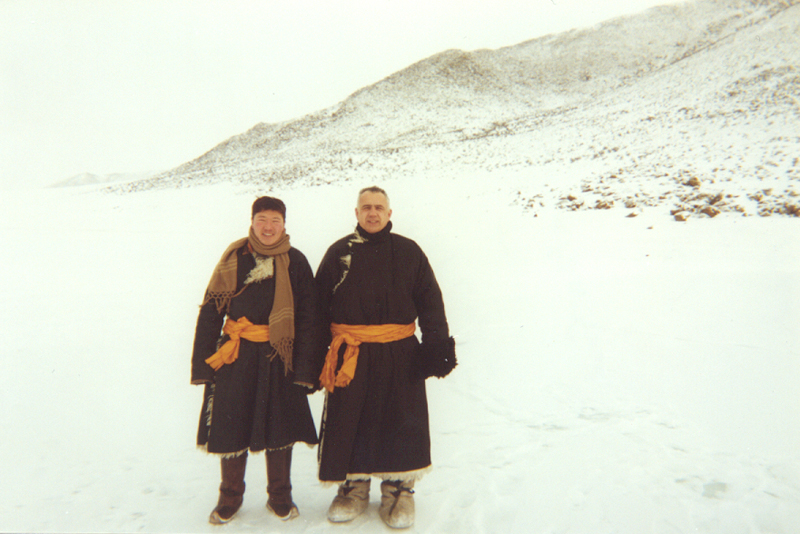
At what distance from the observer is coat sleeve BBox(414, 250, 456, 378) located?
228 cm

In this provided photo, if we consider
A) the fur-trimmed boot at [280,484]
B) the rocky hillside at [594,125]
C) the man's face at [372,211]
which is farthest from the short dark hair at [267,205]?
the rocky hillside at [594,125]

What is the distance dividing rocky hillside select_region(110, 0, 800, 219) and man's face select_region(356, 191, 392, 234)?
8.10 m

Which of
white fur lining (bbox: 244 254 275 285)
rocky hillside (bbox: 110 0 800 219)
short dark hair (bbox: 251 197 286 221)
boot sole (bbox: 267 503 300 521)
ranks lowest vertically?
boot sole (bbox: 267 503 300 521)

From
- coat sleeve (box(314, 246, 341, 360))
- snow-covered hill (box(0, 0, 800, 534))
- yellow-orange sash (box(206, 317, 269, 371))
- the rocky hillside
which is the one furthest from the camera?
the rocky hillside

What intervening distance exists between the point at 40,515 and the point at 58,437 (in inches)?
39.2

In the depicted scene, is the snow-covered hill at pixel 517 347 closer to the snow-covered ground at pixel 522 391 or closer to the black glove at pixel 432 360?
the snow-covered ground at pixel 522 391

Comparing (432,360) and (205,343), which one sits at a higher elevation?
(205,343)

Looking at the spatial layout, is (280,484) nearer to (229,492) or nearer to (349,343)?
(229,492)

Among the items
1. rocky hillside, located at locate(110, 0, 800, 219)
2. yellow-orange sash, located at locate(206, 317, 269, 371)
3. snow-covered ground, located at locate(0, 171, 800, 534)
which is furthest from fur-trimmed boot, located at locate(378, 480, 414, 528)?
rocky hillside, located at locate(110, 0, 800, 219)

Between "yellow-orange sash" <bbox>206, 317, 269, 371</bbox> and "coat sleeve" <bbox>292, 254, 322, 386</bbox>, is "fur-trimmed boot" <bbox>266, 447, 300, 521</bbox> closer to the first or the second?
"coat sleeve" <bbox>292, 254, 322, 386</bbox>

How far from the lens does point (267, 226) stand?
2.22 metres

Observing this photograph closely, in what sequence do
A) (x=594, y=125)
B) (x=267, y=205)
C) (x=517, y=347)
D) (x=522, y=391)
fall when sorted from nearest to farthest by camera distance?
(x=267, y=205)
(x=522, y=391)
(x=517, y=347)
(x=594, y=125)

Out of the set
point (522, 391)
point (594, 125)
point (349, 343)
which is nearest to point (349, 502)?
point (349, 343)

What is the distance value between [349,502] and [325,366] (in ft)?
2.33
